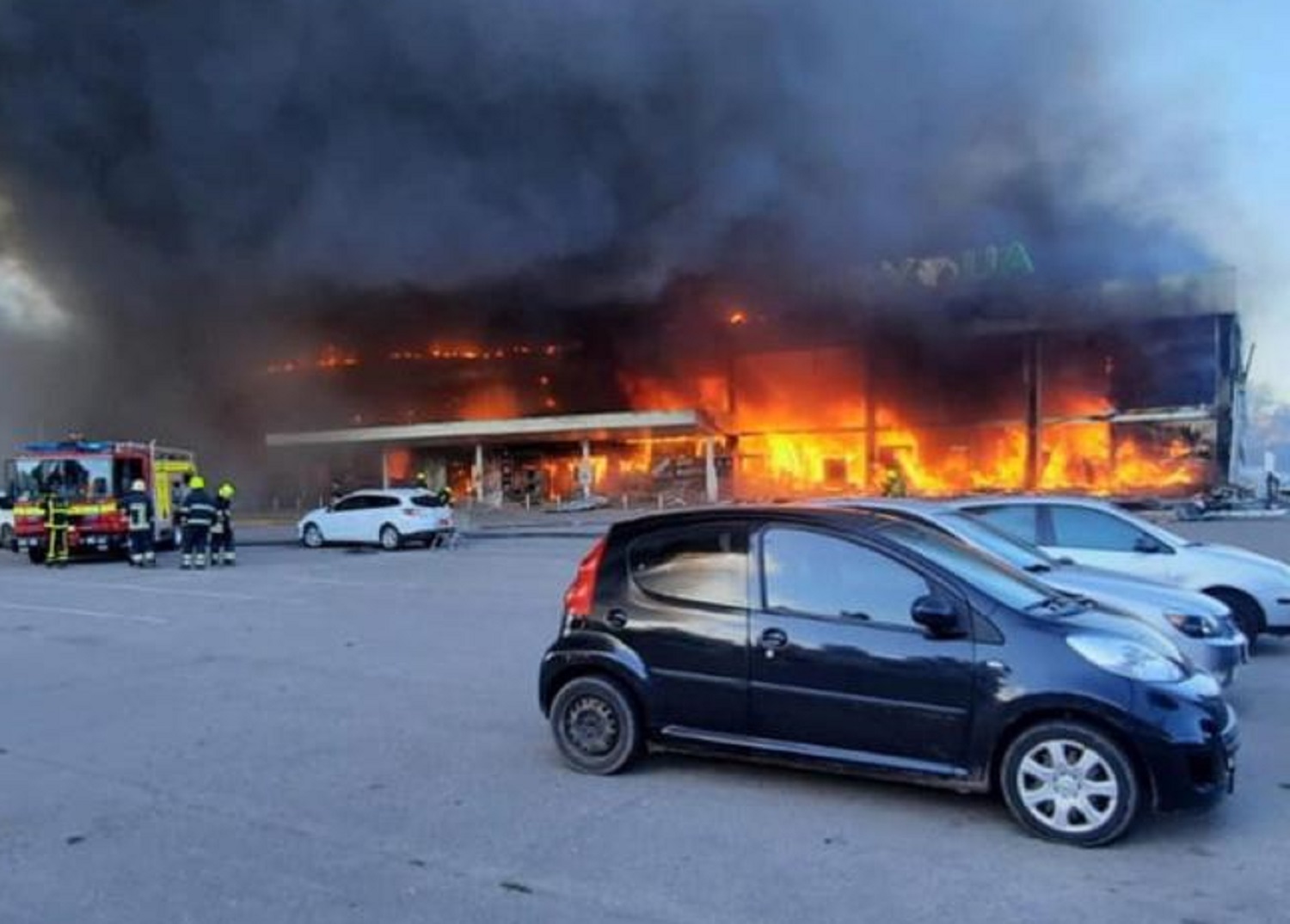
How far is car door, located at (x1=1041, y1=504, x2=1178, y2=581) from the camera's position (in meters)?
7.85

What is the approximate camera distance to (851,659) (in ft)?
14.3

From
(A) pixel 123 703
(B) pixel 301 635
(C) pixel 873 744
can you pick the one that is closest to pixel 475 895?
(C) pixel 873 744

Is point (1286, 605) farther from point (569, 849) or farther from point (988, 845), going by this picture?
point (569, 849)

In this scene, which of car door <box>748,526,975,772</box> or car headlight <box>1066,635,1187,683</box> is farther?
car door <box>748,526,975,772</box>

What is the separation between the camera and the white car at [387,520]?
21938mm

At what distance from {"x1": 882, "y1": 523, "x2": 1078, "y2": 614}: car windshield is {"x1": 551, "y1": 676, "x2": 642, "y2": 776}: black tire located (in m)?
1.49

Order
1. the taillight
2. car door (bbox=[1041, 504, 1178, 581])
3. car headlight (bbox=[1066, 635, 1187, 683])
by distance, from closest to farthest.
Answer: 1. car headlight (bbox=[1066, 635, 1187, 683])
2. the taillight
3. car door (bbox=[1041, 504, 1178, 581])

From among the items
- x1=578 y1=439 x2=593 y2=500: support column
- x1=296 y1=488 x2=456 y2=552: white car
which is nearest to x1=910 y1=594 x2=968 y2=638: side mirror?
x1=296 y1=488 x2=456 y2=552: white car

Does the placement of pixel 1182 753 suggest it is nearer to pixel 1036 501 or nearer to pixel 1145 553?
pixel 1145 553

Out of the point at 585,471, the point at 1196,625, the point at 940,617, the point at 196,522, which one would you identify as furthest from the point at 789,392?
the point at 940,617

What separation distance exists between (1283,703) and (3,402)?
52.4 m

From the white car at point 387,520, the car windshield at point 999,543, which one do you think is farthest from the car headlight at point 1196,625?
the white car at point 387,520

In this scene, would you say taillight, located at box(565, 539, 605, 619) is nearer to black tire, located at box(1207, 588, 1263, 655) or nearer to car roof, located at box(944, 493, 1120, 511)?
car roof, located at box(944, 493, 1120, 511)

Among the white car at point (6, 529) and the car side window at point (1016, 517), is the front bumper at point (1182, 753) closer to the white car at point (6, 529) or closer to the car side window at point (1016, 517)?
the car side window at point (1016, 517)
